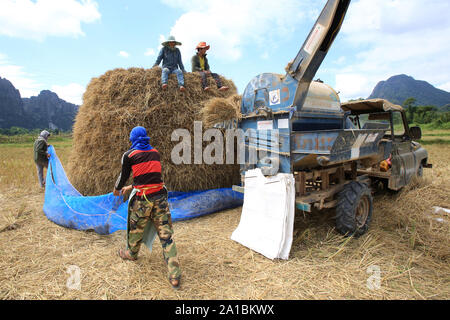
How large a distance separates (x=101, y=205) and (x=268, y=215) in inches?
112

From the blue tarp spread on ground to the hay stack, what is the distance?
0.37 meters

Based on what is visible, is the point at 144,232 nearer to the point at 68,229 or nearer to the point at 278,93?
the point at 68,229

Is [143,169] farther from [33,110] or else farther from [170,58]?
[33,110]

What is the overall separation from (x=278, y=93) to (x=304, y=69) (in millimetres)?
A: 517

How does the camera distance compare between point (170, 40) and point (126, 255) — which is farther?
point (170, 40)

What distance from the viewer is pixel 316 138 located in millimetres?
3289

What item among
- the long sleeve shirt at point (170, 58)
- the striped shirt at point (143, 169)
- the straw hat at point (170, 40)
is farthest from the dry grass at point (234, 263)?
the straw hat at point (170, 40)

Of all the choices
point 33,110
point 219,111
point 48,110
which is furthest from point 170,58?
point 33,110

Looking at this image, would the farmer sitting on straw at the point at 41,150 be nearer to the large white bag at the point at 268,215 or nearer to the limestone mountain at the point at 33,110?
the large white bag at the point at 268,215

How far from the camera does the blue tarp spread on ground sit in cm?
405

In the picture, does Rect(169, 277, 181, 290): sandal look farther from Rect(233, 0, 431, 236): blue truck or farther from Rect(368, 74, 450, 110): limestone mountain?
Rect(368, 74, 450, 110): limestone mountain

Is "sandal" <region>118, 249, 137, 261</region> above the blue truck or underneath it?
underneath

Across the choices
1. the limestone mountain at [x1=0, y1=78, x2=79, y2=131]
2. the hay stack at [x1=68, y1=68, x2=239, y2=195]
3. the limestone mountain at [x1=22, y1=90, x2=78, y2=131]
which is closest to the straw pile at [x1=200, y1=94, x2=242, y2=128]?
the hay stack at [x1=68, y1=68, x2=239, y2=195]

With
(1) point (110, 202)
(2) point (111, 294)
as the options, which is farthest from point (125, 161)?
(1) point (110, 202)
